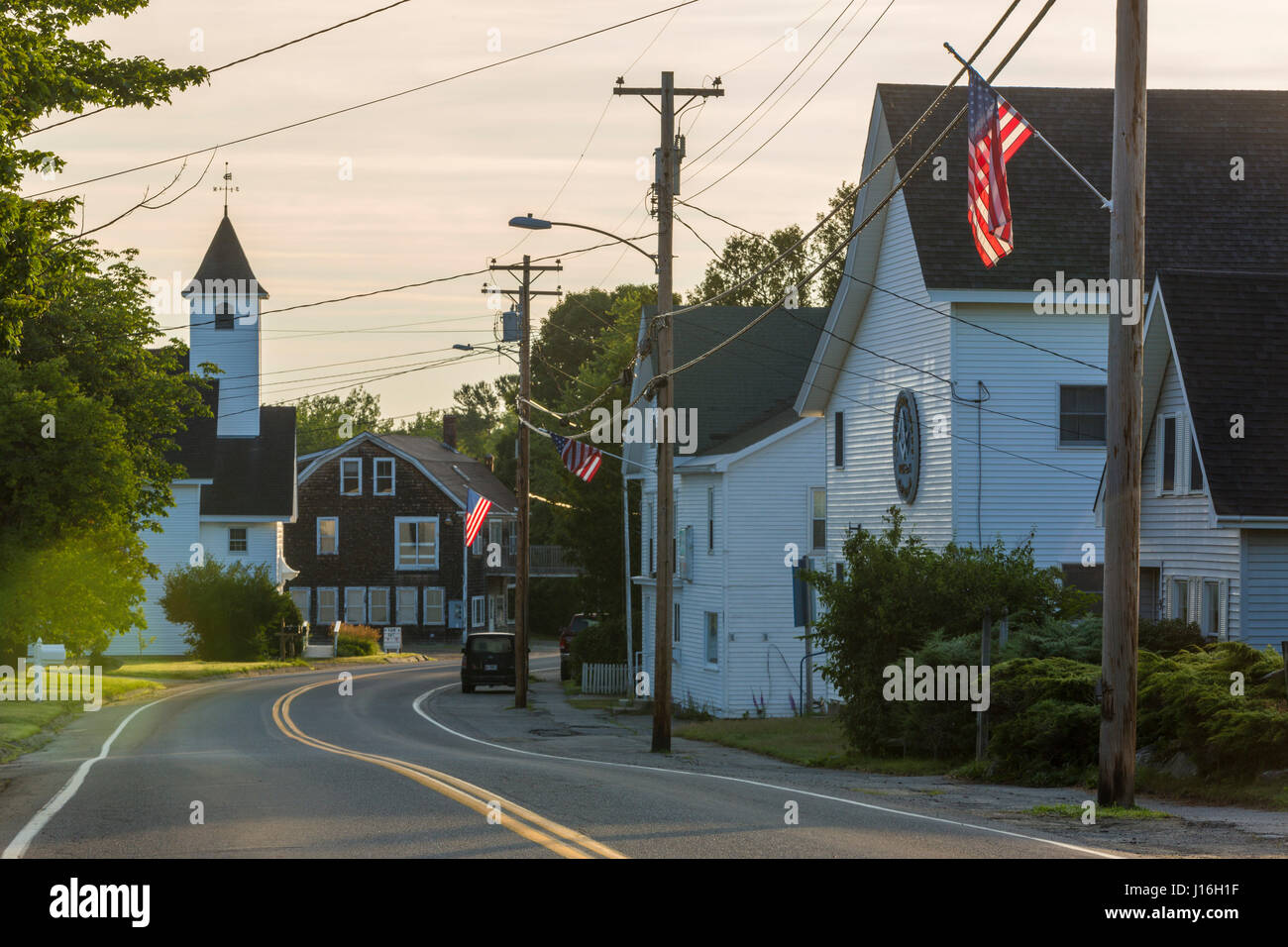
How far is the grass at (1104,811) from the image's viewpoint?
46.8 ft

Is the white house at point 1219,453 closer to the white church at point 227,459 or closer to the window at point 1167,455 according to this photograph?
the window at point 1167,455

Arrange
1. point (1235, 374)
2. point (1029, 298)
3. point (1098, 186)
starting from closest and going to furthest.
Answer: point (1235, 374)
point (1029, 298)
point (1098, 186)

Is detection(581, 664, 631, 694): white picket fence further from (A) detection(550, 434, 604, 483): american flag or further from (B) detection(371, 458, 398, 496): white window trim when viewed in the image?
(B) detection(371, 458, 398, 496): white window trim

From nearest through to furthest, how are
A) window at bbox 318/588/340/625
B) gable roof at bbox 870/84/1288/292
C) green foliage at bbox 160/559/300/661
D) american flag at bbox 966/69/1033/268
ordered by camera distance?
american flag at bbox 966/69/1033/268 → gable roof at bbox 870/84/1288/292 → green foliage at bbox 160/559/300/661 → window at bbox 318/588/340/625

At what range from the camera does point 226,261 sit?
69125 mm

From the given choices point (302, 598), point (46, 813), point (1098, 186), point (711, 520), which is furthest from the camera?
point (302, 598)

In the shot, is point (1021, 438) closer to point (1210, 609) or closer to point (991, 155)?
point (1210, 609)

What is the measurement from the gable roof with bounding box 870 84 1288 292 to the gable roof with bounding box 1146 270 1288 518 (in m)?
3.93

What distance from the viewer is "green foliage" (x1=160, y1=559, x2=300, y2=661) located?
59125mm

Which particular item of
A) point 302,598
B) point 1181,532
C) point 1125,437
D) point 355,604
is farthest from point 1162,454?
point 302,598

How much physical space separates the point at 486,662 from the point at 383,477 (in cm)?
3046

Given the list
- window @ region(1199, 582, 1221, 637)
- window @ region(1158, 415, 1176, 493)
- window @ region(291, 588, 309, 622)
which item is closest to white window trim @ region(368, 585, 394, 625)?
window @ region(291, 588, 309, 622)
